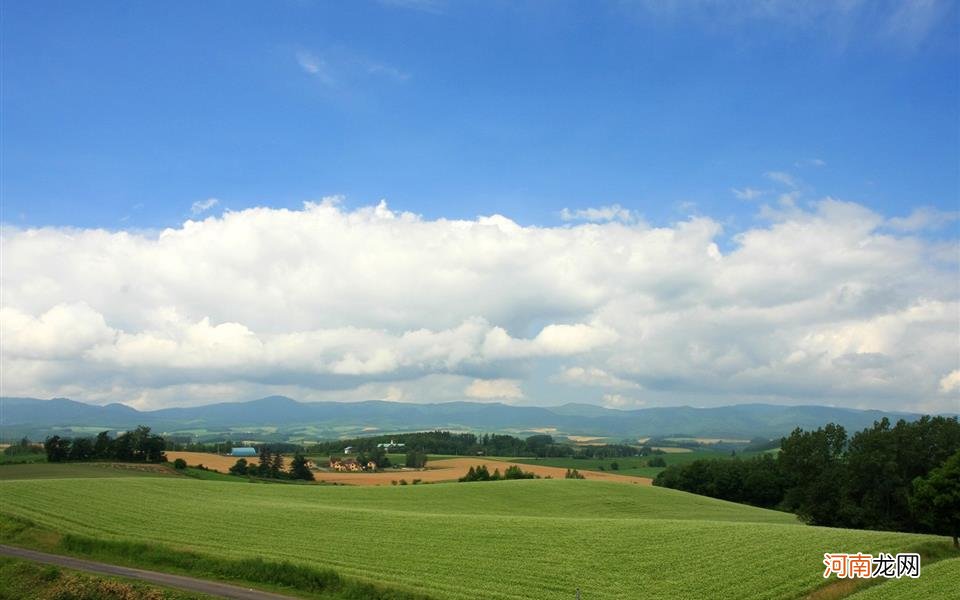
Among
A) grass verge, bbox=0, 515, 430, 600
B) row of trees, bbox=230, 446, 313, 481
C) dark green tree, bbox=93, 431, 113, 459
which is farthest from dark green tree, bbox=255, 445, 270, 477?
grass verge, bbox=0, 515, 430, 600

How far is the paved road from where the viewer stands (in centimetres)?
3125

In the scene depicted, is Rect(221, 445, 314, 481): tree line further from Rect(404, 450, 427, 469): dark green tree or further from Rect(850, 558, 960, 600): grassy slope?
Rect(850, 558, 960, 600): grassy slope

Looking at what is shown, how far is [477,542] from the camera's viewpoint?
40.1 m

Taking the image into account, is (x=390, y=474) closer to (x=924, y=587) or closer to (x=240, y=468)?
(x=240, y=468)

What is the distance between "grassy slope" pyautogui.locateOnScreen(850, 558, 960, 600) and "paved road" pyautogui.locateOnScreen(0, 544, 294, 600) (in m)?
25.4

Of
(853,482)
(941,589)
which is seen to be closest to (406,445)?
(853,482)

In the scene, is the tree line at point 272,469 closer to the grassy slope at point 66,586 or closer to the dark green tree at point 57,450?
the dark green tree at point 57,450

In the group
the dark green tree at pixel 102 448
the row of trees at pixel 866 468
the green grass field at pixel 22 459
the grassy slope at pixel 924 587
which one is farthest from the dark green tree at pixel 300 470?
the grassy slope at pixel 924 587

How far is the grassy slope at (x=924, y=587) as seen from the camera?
2559 centimetres

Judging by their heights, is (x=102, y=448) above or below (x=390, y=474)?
above

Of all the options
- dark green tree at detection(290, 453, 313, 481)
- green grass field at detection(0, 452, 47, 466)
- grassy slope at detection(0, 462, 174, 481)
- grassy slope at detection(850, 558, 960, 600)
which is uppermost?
grassy slope at detection(850, 558, 960, 600)

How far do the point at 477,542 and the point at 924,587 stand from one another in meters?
22.7

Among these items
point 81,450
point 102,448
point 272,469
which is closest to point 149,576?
point 272,469

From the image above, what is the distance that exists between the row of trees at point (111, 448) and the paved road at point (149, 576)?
242 feet
